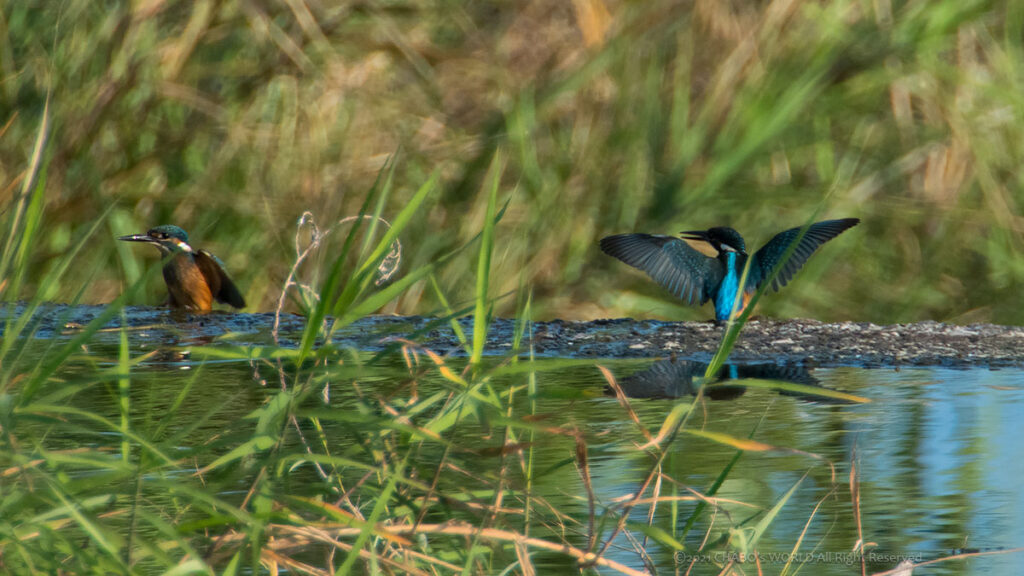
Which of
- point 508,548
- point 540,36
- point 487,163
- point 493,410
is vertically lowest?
point 508,548

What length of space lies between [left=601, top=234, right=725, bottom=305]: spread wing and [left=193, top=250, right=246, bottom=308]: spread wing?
1213mm

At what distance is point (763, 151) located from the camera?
5.24 m

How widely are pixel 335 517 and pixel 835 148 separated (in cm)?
437

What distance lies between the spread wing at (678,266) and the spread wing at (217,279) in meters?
1.21

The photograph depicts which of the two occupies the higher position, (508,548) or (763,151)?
(763,151)

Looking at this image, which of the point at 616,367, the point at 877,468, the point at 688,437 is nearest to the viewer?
the point at 877,468

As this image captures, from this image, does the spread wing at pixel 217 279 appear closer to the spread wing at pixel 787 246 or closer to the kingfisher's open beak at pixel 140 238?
the kingfisher's open beak at pixel 140 238

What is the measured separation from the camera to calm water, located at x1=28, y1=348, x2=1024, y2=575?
1634 millimetres

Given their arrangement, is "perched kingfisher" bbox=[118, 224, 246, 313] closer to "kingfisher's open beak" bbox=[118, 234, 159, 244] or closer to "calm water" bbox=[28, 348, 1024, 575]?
"kingfisher's open beak" bbox=[118, 234, 159, 244]

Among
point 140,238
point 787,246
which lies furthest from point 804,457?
point 140,238

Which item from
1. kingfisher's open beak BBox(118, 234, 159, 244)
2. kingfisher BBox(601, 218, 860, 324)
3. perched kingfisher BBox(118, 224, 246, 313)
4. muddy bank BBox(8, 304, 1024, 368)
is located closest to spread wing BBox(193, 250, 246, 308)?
perched kingfisher BBox(118, 224, 246, 313)

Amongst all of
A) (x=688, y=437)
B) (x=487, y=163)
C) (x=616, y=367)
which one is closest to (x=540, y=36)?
(x=487, y=163)

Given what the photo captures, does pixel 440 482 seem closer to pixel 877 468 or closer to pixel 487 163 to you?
pixel 877 468

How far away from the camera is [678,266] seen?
150 inches
